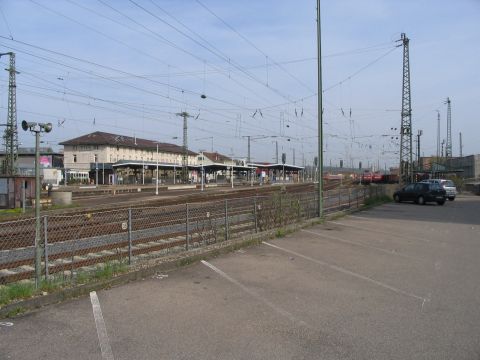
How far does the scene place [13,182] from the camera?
28.9 metres

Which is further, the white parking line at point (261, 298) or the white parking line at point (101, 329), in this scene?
the white parking line at point (261, 298)

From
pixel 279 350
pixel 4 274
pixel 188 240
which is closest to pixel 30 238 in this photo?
pixel 4 274

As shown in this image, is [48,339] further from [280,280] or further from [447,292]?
[447,292]

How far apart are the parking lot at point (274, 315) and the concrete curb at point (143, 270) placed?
191 mm

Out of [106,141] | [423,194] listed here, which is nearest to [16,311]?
[423,194]

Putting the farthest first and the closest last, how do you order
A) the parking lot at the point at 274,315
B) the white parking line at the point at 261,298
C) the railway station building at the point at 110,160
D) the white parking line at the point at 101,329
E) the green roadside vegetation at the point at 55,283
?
the railway station building at the point at 110,160 → the green roadside vegetation at the point at 55,283 → the white parking line at the point at 261,298 → the parking lot at the point at 274,315 → the white parking line at the point at 101,329

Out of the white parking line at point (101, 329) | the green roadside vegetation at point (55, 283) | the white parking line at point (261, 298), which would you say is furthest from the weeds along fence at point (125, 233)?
the white parking line at point (261, 298)

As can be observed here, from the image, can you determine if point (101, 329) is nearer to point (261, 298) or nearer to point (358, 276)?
point (261, 298)

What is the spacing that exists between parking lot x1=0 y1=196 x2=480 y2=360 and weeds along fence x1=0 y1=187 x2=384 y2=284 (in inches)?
65.8

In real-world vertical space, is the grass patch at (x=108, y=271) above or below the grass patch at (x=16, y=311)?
above

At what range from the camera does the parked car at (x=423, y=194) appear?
3312cm

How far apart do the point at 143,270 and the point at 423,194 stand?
2902 cm

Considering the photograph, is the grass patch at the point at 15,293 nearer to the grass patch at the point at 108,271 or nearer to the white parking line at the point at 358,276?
the grass patch at the point at 108,271

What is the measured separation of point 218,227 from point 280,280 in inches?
175
